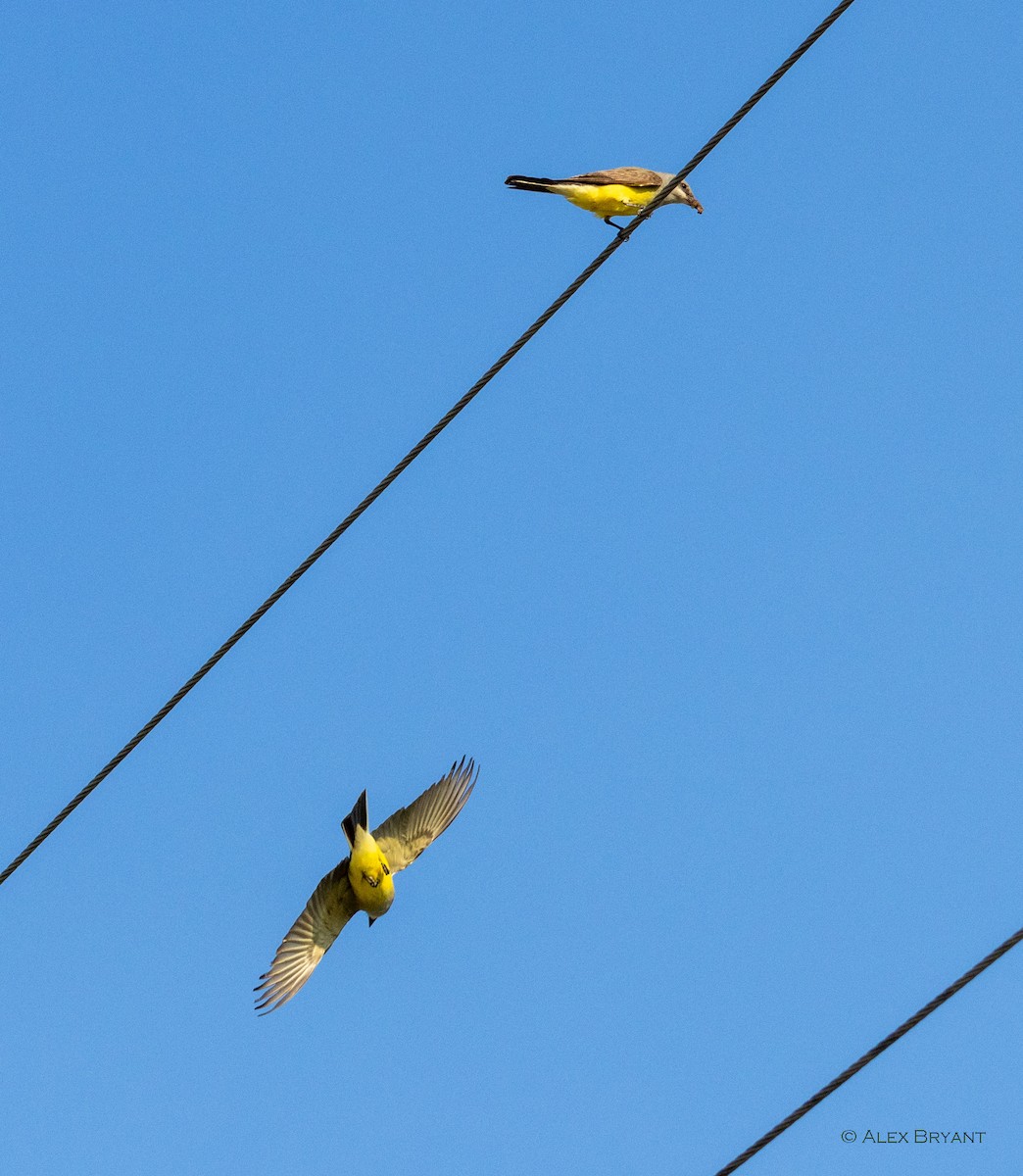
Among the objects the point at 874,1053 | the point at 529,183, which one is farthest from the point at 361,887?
the point at 874,1053

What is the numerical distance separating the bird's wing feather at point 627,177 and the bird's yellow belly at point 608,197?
1.0 inches

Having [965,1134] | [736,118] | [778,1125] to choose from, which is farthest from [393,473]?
[965,1134]

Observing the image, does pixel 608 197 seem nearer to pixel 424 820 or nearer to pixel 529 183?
pixel 529 183

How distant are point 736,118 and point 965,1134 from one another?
5.16m

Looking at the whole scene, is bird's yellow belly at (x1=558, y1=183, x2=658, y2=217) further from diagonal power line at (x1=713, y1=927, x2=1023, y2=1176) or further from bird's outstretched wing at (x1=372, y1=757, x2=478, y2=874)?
diagonal power line at (x1=713, y1=927, x2=1023, y2=1176)

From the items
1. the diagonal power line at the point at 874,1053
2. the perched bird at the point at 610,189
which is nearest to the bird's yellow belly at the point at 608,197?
Result: the perched bird at the point at 610,189

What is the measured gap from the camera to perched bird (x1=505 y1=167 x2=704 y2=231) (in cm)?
1048

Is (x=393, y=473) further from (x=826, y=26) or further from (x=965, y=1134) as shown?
(x=965, y=1134)

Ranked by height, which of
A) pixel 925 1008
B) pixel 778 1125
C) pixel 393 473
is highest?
pixel 393 473

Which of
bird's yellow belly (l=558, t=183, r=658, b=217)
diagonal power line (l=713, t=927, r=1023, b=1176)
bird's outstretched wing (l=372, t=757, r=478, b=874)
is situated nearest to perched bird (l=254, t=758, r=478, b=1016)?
bird's outstretched wing (l=372, t=757, r=478, b=874)

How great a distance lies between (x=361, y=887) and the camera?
1124cm

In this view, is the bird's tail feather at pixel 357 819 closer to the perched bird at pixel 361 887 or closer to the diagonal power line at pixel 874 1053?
the perched bird at pixel 361 887

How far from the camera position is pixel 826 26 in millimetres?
5434

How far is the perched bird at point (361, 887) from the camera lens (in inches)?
445
